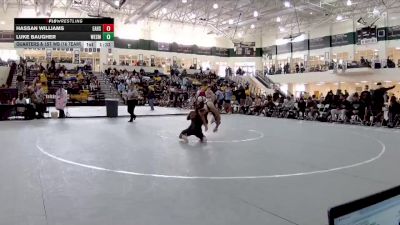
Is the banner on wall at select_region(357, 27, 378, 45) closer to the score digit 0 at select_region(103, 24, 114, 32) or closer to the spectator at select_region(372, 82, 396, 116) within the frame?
the spectator at select_region(372, 82, 396, 116)

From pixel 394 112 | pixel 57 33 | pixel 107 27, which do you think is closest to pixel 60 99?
pixel 57 33

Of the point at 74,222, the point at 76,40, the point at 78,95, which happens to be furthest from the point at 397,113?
the point at 78,95

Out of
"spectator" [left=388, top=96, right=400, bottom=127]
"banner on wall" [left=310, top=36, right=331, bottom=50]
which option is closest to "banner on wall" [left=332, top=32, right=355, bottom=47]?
"banner on wall" [left=310, top=36, right=331, bottom=50]

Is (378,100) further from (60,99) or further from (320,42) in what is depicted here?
(320,42)

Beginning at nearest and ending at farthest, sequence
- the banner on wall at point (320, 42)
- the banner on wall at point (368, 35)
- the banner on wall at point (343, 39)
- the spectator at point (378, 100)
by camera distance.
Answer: the spectator at point (378, 100), the banner on wall at point (368, 35), the banner on wall at point (343, 39), the banner on wall at point (320, 42)

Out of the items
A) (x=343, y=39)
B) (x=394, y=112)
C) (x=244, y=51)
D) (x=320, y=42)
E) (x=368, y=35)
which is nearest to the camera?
(x=394, y=112)

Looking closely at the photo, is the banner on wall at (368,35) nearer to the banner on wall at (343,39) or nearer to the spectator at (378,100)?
the banner on wall at (343,39)

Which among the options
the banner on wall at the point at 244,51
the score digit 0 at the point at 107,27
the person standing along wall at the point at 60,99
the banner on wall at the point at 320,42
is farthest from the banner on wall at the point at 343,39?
the score digit 0 at the point at 107,27

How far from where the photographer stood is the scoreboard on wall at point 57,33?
14219 millimetres

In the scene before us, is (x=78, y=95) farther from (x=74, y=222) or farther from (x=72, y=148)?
(x=74, y=222)

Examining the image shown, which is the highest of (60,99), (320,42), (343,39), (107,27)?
(320,42)

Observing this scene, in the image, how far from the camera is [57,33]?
560 inches

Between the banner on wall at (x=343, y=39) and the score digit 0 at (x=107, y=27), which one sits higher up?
the banner on wall at (x=343, y=39)

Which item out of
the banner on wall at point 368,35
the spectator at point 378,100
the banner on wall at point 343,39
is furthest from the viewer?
the banner on wall at point 343,39
